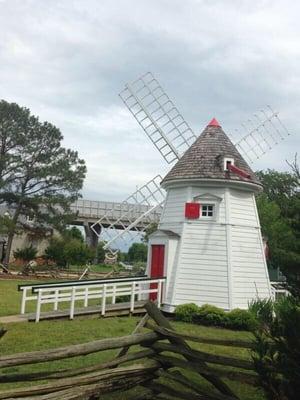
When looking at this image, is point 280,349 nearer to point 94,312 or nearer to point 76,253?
point 94,312

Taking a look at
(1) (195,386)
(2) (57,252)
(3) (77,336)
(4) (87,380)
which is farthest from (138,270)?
(4) (87,380)

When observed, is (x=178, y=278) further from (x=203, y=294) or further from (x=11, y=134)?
(x=11, y=134)

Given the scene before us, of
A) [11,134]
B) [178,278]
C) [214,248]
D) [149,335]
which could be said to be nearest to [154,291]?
[178,278]

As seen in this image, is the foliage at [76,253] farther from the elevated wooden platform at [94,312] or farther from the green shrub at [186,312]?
→ the green shrub at [186,312]

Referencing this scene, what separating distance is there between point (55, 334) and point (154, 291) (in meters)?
4.93

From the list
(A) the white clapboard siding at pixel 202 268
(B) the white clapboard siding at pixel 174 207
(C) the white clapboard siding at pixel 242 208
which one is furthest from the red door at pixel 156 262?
(C) the white clapboard siding at pixel 242 208

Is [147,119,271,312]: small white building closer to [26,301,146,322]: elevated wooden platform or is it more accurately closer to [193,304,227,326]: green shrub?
[193,304,227,326]: green shrub

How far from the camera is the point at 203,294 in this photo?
53.2ft

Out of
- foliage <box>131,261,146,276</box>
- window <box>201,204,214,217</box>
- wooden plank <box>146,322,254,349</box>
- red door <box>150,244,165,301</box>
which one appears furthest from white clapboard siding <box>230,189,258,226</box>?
foliage <box>131,261,146,276</box>

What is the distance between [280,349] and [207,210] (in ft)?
39.3

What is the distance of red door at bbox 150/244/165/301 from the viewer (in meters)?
17.2

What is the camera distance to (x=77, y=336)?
11.8 m

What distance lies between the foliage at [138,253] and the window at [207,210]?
62.0 m

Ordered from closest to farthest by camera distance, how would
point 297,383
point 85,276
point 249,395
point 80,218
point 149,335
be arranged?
point 297,383 → point 149,335 → point 249,395 → point 85,276 → point 80,218
